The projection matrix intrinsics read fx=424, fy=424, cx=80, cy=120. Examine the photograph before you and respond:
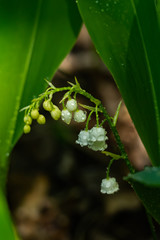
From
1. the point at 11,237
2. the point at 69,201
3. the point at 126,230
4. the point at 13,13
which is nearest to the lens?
the point at 11,237

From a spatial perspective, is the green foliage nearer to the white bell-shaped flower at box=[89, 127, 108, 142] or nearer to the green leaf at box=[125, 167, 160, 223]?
the white bell-shaped flower at box=[89, 127, 108, 142]

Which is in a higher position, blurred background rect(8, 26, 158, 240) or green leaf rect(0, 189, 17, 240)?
green leaf rect(0, 189, 17, 240)

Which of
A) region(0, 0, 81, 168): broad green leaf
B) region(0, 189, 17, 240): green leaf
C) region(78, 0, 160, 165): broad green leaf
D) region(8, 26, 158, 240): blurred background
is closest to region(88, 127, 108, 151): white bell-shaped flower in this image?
region(78, 0, 160, 165): broad green leaf

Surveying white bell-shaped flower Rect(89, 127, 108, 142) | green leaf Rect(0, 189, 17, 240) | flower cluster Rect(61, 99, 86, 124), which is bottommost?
green leaf Rect(0, 189, 17, 240)

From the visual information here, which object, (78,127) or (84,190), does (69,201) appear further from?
(78,127)

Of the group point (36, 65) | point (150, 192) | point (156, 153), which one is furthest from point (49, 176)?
point (150, 192)

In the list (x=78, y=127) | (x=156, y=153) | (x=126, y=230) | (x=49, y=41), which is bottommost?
(x=126, y=230)

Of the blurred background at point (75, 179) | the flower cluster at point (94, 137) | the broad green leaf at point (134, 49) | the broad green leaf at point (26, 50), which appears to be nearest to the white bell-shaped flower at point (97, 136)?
the flower cluster at point (94, 137)
